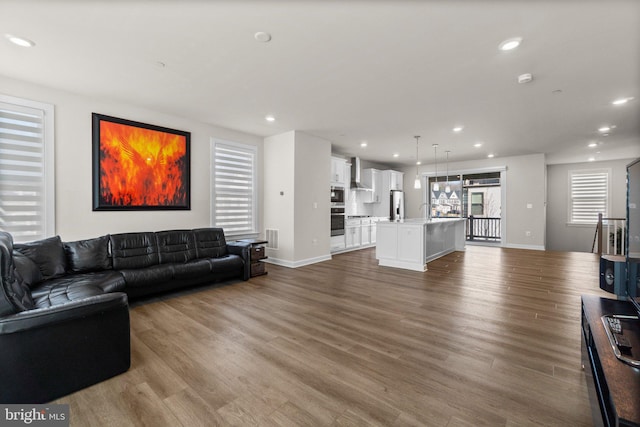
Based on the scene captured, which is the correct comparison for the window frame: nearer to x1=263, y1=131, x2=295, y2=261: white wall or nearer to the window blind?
x1=263, y1=131, x2=295, y2=261: white wall

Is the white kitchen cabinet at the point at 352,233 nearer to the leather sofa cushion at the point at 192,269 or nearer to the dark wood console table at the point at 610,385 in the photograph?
the leather sofa cushion at the point at 192,269

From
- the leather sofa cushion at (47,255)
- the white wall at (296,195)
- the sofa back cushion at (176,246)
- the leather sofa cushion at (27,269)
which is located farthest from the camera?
the white wall at (296,195)

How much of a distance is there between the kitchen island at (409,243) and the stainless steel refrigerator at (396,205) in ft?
8.91

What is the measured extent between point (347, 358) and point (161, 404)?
4.46ft

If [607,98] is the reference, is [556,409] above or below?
below

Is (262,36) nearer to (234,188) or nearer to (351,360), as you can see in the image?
(351,360)

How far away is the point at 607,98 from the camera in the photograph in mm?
3867

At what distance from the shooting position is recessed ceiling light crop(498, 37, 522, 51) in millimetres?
2510

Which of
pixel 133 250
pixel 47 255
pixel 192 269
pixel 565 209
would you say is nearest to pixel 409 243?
pixel 192 269

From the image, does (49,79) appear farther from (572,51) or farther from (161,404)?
(572,51)

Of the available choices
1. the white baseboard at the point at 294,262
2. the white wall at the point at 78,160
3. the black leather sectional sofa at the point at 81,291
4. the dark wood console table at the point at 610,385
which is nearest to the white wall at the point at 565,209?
the white baseboard at the point at 294,262

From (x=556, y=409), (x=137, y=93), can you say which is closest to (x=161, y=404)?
(x=556, y=409)

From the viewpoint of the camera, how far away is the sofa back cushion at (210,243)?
4730mm

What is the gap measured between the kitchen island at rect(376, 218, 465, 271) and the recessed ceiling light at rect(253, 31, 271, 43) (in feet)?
13.7
